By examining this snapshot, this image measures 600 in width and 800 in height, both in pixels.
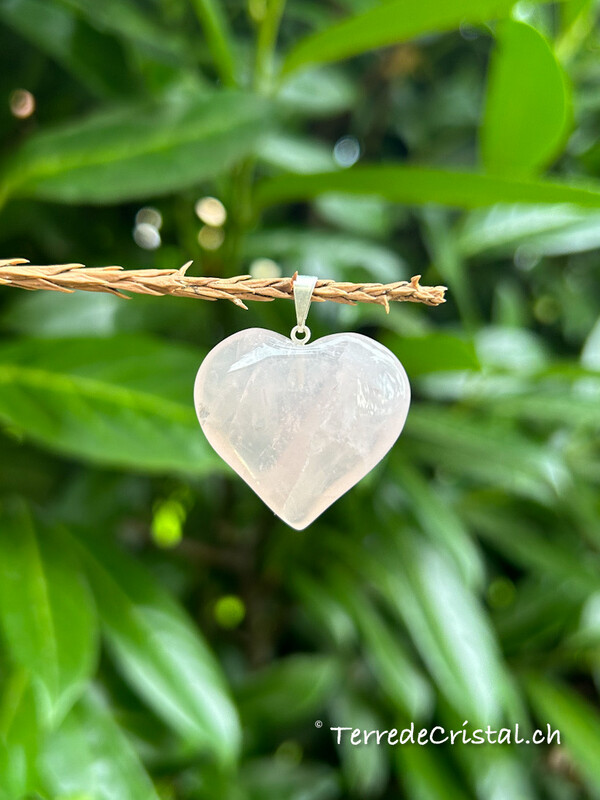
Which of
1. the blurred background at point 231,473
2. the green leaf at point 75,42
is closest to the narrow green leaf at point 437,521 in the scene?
the blurred background at point 231,473

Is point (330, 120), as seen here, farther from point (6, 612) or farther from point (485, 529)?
point (6, 612)

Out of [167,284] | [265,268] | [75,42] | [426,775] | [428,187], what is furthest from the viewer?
[265,268]

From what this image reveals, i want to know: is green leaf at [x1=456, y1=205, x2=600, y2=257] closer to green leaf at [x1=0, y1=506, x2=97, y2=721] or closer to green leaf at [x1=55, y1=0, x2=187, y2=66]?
green leaf at [x1=55, y1=0, x2=187, y2=66]

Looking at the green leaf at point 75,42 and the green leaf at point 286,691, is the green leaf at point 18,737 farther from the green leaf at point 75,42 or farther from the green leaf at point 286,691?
the green leaf at point 75,42

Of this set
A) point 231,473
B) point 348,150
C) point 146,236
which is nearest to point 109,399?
point 231,473

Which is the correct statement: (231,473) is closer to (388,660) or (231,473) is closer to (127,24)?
(388,660)

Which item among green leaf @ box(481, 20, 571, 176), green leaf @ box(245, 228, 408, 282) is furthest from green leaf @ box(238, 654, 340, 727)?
green leaf @ box(481, 20, 571, 176)
